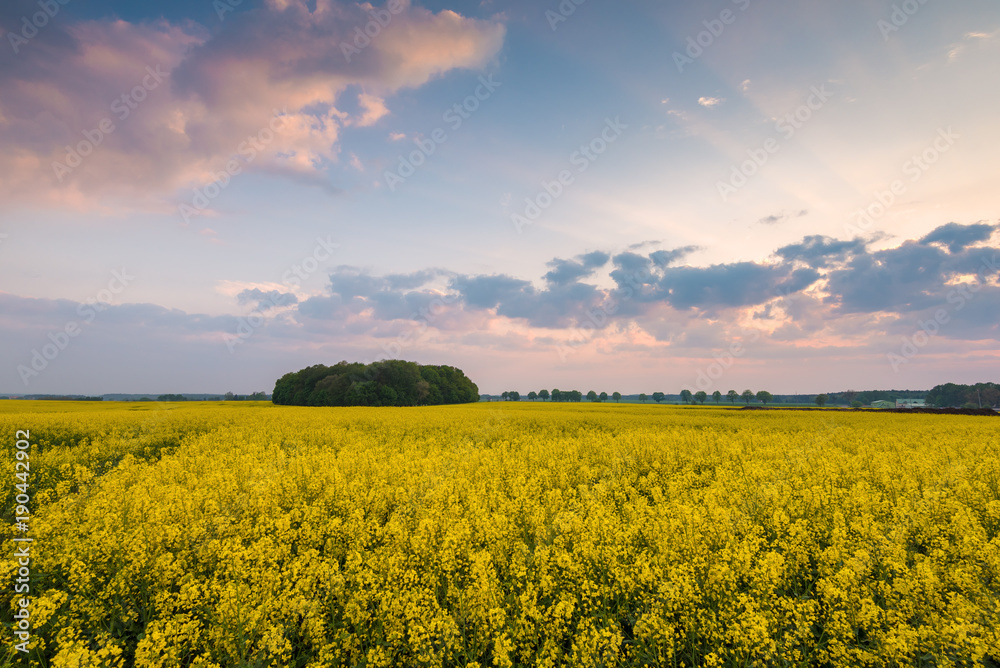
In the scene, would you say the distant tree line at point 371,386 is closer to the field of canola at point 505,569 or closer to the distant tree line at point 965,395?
the field of canola at point 505,569

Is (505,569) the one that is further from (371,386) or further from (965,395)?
(965,395)

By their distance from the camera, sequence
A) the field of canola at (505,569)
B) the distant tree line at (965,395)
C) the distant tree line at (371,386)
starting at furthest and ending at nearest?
the distant tree line at (965,395) → the distant tree line at (371,386) → the field of canola at (505,569)

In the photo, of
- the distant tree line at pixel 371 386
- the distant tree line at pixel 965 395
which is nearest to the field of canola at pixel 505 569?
the distant tree line at pixel 371 386

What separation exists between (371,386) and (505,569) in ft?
233

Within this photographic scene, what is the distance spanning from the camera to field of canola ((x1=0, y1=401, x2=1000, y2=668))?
445cm

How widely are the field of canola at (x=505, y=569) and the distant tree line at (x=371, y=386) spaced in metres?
61.8

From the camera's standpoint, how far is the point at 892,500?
8.72 meters

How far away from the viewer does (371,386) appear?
7225 cm

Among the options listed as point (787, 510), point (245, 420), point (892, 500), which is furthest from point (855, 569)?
point (245, 420)

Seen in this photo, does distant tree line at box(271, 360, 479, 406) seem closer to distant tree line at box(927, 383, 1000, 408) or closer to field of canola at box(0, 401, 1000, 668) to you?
field of canola at box(0, 401, 1000, 668)

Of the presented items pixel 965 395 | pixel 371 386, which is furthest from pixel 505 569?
pixel 965 395

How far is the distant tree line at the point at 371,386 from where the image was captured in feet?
232

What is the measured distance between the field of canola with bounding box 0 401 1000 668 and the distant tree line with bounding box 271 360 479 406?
6176 cm

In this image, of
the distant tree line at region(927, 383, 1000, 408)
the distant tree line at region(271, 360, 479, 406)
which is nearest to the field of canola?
the distant tree line at region(271, 360, 479, 406)
